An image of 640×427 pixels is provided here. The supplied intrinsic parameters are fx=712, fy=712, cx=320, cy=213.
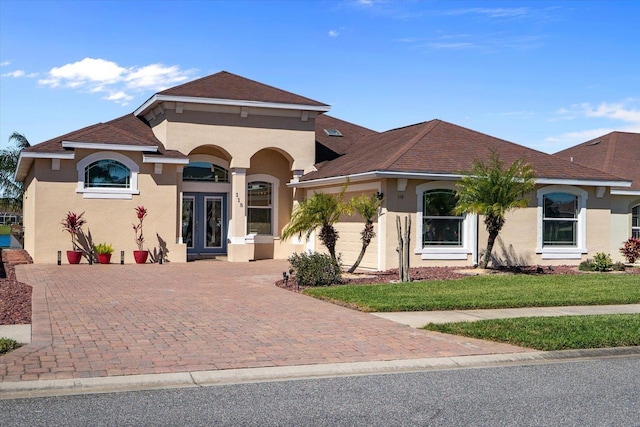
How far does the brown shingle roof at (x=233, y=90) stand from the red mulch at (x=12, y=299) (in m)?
8.51

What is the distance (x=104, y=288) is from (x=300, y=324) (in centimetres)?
664

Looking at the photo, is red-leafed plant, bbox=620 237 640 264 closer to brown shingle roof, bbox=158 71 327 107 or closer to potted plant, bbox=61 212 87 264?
brown shingle roof, bbox=158 71 327 107

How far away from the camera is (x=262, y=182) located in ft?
92.8

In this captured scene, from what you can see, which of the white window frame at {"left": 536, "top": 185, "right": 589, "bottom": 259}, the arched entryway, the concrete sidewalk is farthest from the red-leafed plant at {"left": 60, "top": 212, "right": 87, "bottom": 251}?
the white window frame at {"left": 536, "top": 185, "right": 589, "bottom": 259}

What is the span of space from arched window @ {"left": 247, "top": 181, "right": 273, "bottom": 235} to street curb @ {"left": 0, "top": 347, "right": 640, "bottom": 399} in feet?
62.1

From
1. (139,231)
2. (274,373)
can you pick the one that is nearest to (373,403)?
(274,373)

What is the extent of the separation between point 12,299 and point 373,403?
968cm

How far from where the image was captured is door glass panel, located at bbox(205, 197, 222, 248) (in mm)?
28688

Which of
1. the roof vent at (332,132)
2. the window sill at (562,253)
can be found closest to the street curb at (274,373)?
the window sill at (562,253)

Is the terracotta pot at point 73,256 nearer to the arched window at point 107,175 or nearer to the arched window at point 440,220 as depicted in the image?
the arched window at point 107,175

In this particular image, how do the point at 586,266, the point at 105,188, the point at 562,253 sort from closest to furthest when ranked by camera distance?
the point at 586,266 → the point at 562,253 → the point at 105,188

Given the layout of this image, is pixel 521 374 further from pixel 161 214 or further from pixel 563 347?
pixel 161 214

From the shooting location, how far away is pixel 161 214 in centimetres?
2502

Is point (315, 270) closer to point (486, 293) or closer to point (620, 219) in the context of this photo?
point (486, 293)
